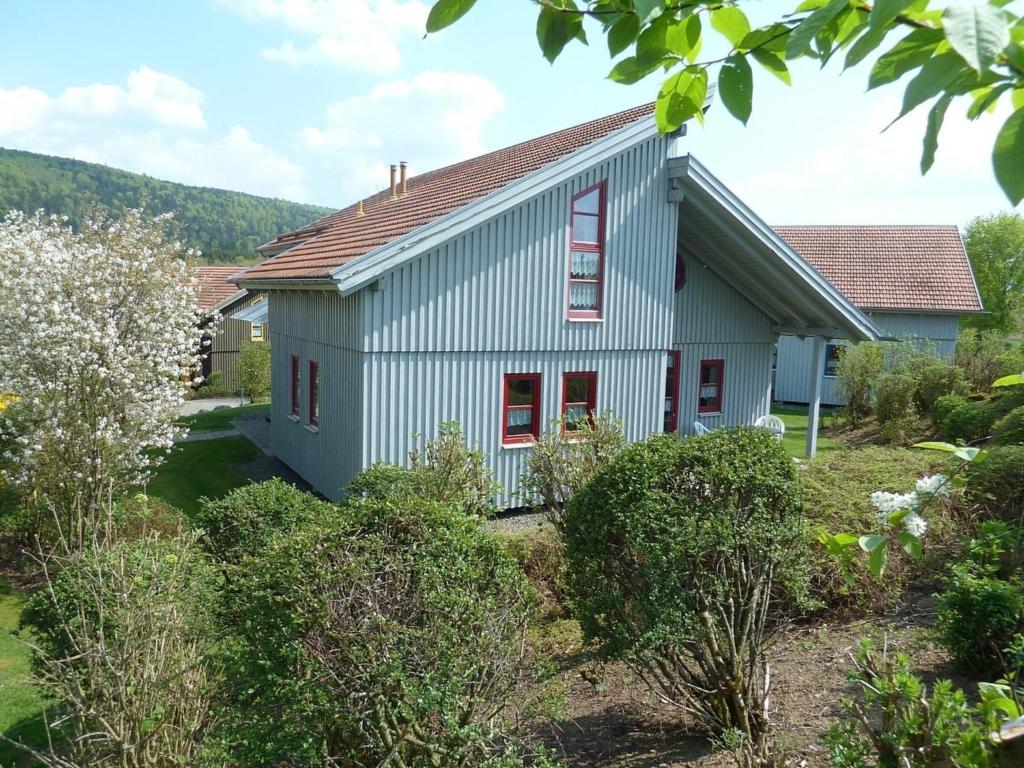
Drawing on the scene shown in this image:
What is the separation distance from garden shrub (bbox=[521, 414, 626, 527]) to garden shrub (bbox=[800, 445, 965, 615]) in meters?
2.35

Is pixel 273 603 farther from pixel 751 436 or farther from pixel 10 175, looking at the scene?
pixel 10 175

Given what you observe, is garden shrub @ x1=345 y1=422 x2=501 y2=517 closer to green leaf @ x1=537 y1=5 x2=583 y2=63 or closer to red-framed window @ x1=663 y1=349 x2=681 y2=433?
green leaf @ x1=537 y1=5 x2=583 y2=63

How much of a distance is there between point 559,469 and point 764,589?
362 centimetres

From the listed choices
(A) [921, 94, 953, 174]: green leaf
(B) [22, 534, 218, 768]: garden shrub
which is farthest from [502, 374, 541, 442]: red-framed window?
(A) [921, 94, 953, 174]: green leaf

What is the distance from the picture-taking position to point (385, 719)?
12.4ft

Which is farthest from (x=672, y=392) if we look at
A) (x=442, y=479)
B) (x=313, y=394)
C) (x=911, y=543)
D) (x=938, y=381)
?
(x=911, y=543)

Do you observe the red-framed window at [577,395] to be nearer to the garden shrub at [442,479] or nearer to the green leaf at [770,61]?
the garden shrub at [442,479]

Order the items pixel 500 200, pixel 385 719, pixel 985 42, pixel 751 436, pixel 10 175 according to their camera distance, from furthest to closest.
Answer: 1. pixel 10 175
2. pixel 500 200
3. pixel 751 436
4. pixel 385 719
5. pixel 985 42

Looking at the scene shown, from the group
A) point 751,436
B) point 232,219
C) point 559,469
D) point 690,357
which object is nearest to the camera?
point 751,436

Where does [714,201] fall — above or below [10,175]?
below

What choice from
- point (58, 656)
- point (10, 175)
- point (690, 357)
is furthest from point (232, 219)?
point (58, 656)

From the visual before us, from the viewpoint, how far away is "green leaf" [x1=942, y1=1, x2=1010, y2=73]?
81cm

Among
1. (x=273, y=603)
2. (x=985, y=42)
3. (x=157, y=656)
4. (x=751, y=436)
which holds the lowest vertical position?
(x=157, y=656)

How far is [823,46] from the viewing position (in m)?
1.30
